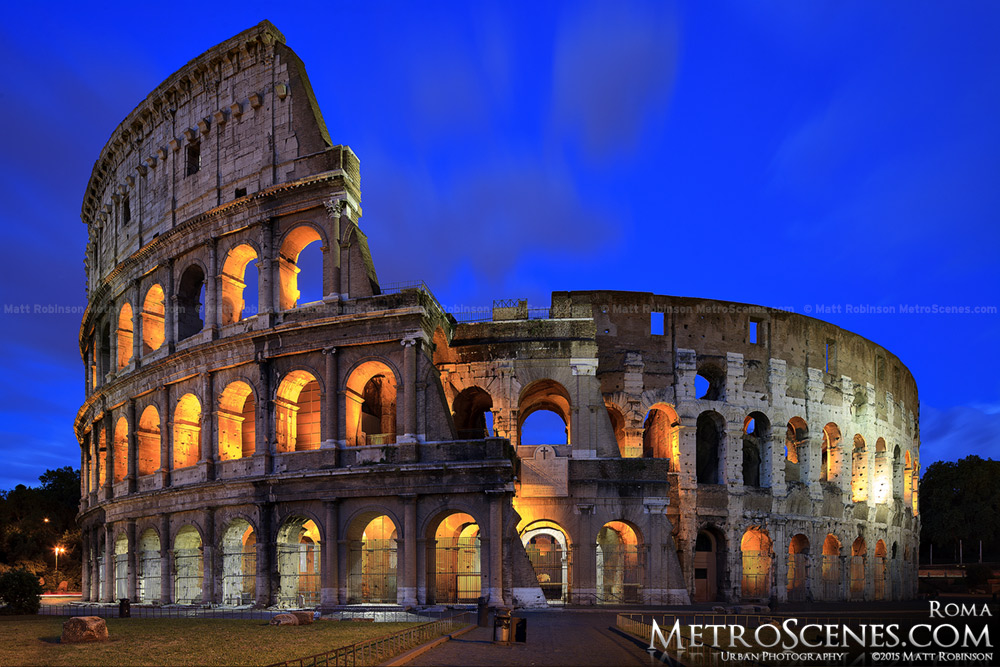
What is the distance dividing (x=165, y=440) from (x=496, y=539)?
1245 centimetres

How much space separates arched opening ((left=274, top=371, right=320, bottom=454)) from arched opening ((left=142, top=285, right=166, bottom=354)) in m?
6.50

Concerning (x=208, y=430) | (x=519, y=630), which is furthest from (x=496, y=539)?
(x=208, y=430)

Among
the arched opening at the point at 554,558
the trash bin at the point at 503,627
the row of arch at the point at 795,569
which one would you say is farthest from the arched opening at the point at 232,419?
the row of arch at the point at 795,569

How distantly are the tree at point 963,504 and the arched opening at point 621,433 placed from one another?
1234 inches

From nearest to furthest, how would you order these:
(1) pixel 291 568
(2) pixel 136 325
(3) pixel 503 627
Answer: (3) pixel 503 627
(1) pixel 291 568
(2) pixel 136 325

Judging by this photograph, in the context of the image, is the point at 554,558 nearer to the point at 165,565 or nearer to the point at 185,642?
the point at 165,565

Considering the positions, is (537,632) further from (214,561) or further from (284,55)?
(284,55)

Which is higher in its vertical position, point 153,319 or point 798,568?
point 153,319

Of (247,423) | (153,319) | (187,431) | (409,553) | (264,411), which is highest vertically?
(153,319)

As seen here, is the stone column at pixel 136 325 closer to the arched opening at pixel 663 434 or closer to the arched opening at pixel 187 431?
the arched opening at pixel 187 431

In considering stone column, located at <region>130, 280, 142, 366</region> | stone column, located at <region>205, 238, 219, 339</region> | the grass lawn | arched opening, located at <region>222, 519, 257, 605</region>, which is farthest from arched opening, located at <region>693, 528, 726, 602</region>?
stone column, located at <region>130, 280, 142, 366</region>

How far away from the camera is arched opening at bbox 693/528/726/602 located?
30703 millimetres

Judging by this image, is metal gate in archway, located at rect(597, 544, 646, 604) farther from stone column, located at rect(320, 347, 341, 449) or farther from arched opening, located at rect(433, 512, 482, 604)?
stone column, located at rect(320, 347, 341, 449)

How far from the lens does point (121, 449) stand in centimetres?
3198
